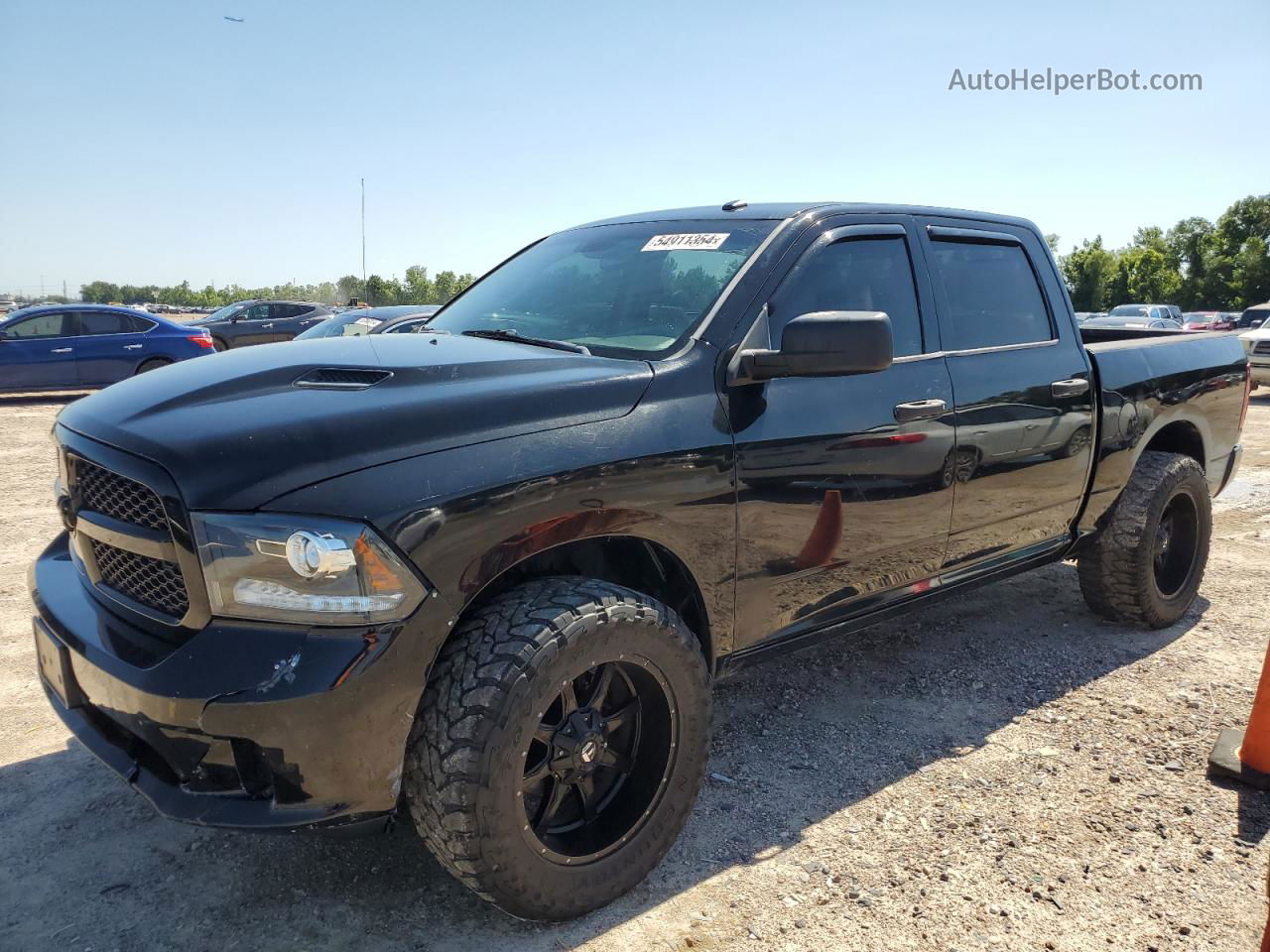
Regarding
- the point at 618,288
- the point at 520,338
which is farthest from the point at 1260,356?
the point at 520,338

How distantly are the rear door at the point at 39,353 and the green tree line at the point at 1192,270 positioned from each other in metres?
55.3

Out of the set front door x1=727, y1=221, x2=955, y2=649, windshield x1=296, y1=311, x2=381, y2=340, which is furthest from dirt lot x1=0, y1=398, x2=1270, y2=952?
windshield x1=296, y1=311, x2=381, y2=340

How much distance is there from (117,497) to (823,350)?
1847 mm

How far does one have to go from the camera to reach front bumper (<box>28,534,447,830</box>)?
1.97 meters

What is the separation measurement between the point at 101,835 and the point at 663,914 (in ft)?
5.54

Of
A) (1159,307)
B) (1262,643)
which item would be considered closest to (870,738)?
(1262,643)

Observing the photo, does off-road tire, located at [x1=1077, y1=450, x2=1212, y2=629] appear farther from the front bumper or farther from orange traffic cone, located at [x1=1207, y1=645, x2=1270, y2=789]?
the front bumper

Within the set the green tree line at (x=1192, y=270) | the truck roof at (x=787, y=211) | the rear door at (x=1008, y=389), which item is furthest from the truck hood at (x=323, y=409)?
the green tree line at (x=1192, y=270)

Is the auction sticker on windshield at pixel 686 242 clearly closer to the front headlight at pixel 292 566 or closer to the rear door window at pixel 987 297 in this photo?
the rear door window at pixel 987 297

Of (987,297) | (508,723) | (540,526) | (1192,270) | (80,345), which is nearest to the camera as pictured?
(508,723)

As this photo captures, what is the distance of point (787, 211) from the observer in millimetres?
3254

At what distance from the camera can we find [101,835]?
2.81 m

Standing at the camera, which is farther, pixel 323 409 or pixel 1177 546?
pixel 1177 546

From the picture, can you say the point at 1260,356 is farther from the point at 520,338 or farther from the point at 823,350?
the point at 520,338
